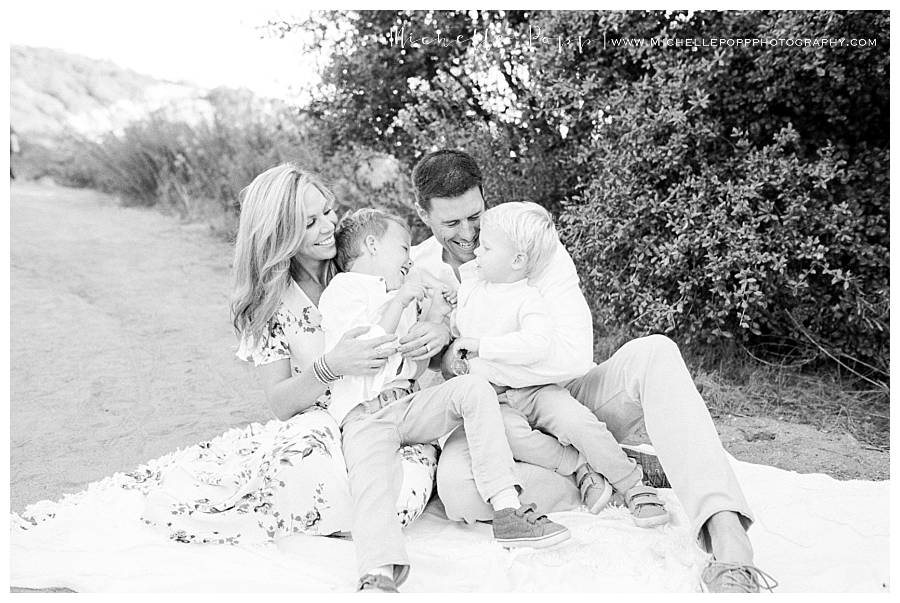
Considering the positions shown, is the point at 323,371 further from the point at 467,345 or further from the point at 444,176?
the point at 444,176

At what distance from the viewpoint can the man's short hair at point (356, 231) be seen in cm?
309

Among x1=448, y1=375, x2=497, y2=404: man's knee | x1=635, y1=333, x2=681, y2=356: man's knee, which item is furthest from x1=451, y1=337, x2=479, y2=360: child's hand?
x1=635, y1=333, x2=681, y2=356: man's knee

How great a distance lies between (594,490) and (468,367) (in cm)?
56

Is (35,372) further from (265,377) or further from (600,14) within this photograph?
(600,14)

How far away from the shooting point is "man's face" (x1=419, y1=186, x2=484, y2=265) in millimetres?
3305

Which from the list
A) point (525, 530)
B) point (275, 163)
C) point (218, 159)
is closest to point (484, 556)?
point (525, 530)

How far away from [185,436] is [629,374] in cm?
242

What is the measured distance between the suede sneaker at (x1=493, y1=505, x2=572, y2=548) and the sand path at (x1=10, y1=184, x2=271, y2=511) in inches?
76.3

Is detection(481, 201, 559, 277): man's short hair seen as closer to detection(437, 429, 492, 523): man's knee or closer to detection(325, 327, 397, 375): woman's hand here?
detection(325, 327, 397, 375): woman's hand

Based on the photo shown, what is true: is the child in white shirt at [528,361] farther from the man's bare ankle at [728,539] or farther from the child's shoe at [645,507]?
the man's bare ankle at [728,539]

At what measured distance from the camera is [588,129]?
5.35 metres

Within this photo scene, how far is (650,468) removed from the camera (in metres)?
Answer: 3.22

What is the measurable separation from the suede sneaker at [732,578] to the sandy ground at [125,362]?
164 centimetres

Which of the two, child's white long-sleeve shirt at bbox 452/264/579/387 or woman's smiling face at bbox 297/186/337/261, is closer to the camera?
child's white long-sleeve shirt at bbox 452/264/579/387
